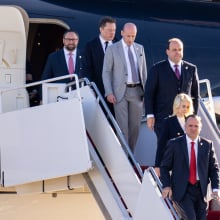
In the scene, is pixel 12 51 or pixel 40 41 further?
pixel 40 41

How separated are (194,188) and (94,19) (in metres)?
5.00

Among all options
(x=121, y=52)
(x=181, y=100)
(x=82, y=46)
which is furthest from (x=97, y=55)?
(x=82, y=46)

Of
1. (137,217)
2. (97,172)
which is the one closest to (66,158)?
(97,172)

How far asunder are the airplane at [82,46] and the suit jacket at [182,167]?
21 cm

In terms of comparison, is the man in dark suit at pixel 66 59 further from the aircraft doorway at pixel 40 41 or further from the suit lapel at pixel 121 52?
the aircraft doorway at pixel 40 41

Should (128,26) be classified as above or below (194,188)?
above

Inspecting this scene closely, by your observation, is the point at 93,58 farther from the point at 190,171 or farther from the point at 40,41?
the point at 40,41

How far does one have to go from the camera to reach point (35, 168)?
28.8ft

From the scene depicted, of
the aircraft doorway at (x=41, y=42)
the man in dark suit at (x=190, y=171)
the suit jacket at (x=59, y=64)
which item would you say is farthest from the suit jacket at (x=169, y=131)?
the aircraft doorway at (x=41, y=42)

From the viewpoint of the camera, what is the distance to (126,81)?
30.1ft

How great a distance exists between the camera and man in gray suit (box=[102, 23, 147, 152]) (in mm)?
9078

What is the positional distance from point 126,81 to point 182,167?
185 centimetres

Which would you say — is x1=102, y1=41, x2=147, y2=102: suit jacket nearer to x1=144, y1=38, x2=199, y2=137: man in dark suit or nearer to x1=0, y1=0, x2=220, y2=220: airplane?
x1=0, y1=0, x2=220, y2=220: airplane

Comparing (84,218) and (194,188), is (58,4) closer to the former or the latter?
(84,218)
